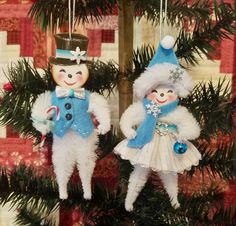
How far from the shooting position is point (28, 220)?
72cm

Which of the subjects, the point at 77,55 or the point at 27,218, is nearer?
the point at 77,55

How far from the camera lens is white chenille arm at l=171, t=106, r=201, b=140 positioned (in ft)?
1.63

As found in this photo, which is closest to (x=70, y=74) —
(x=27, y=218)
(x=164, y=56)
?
(x=164, y=56)

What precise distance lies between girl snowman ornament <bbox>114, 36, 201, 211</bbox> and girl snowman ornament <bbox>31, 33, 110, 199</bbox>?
4cm

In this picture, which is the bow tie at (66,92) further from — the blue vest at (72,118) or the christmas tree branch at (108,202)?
the christmas tree branch at (108,202)

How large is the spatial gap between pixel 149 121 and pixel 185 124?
0.04 m

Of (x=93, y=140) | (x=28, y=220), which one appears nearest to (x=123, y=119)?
(x=93, y=140)

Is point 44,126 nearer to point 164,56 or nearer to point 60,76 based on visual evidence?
point 60,76

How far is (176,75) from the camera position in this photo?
497 millimetres

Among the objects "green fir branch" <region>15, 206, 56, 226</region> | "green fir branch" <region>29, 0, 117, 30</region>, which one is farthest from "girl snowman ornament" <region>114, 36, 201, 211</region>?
"green fir branch" <region>15, 206, 56, 226</region>

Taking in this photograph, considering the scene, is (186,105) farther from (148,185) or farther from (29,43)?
(29,43)

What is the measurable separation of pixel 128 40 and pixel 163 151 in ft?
0.54

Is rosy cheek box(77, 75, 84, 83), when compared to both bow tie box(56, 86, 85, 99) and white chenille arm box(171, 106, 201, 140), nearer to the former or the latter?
bow tie box(56, 86, 85, 99)

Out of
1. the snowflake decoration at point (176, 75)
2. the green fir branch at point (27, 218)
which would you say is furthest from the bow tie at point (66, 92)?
the green fir branch at point (27, 218)
